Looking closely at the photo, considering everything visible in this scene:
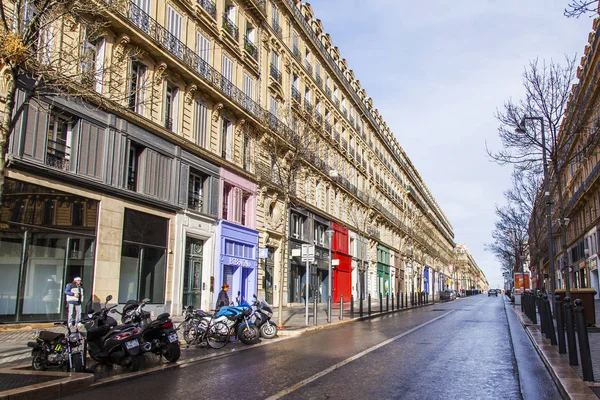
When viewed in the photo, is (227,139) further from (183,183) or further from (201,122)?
(183,183)

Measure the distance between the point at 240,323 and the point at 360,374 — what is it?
5445mm

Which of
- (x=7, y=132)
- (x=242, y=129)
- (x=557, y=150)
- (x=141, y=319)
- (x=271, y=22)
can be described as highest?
(x=271, y=22)

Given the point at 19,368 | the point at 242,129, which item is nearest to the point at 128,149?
the point at 242,129

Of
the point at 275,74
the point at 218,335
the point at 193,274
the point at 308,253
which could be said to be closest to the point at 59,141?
the point at 218,335

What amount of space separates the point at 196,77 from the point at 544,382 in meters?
18.2

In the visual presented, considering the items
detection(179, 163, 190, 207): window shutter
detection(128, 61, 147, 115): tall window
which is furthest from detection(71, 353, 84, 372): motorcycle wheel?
detection(179, 163, 190, 207): window shutter

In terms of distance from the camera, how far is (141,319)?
10.3 meters

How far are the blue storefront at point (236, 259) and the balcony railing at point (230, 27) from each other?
32.3 feet

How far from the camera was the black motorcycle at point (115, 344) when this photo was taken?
9000 mm

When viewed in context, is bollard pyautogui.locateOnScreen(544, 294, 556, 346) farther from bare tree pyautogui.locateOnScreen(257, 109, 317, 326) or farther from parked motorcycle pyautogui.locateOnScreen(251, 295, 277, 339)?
bare tree pyautogui.locateOnScreen(257, 109, 317, 326)

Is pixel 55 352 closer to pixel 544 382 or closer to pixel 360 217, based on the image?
pixel 544 382

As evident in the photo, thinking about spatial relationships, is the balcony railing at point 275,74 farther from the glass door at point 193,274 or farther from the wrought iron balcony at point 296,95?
the glass door at point 193,274

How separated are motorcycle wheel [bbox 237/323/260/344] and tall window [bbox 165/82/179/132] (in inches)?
423

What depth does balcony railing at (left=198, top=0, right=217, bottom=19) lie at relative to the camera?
78.6 feet
